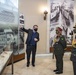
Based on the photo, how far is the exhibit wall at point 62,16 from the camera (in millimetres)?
8734

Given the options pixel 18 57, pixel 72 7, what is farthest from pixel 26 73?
pixel 72 7

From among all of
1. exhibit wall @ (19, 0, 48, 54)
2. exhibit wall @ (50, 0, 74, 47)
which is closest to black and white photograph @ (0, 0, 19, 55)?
exhibit wall @ (19, 0, 48, 54)

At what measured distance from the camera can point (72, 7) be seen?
907cm

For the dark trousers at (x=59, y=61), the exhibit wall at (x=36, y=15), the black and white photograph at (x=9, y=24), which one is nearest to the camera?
the dark trousers at (x=59, y=61)

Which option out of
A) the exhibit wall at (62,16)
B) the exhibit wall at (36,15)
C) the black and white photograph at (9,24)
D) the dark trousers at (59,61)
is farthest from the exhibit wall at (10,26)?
the exhibit wall at (62,16)

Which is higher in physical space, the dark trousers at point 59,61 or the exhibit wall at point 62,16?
the exhibit wall at point 62,16

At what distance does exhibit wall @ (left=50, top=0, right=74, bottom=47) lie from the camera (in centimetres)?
873

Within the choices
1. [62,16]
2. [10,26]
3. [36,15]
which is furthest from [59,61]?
[62,16]

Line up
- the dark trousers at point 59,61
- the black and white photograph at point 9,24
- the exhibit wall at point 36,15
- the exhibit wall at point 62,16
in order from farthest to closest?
the exhibit wall at point 62,16 < the exhibit wall at point 36,15 < the black and white photograph at point 9,24 < the dark trousers at point 59,61

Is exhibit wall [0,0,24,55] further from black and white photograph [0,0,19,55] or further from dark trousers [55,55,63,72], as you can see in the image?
dark trousers [55,55,63,72]

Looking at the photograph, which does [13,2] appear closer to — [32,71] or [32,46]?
[32,46]

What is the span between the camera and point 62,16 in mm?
8930

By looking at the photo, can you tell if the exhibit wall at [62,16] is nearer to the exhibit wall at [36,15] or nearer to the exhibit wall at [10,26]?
the exhibit wall at [36,15]

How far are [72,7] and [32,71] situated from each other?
15.3 ft
